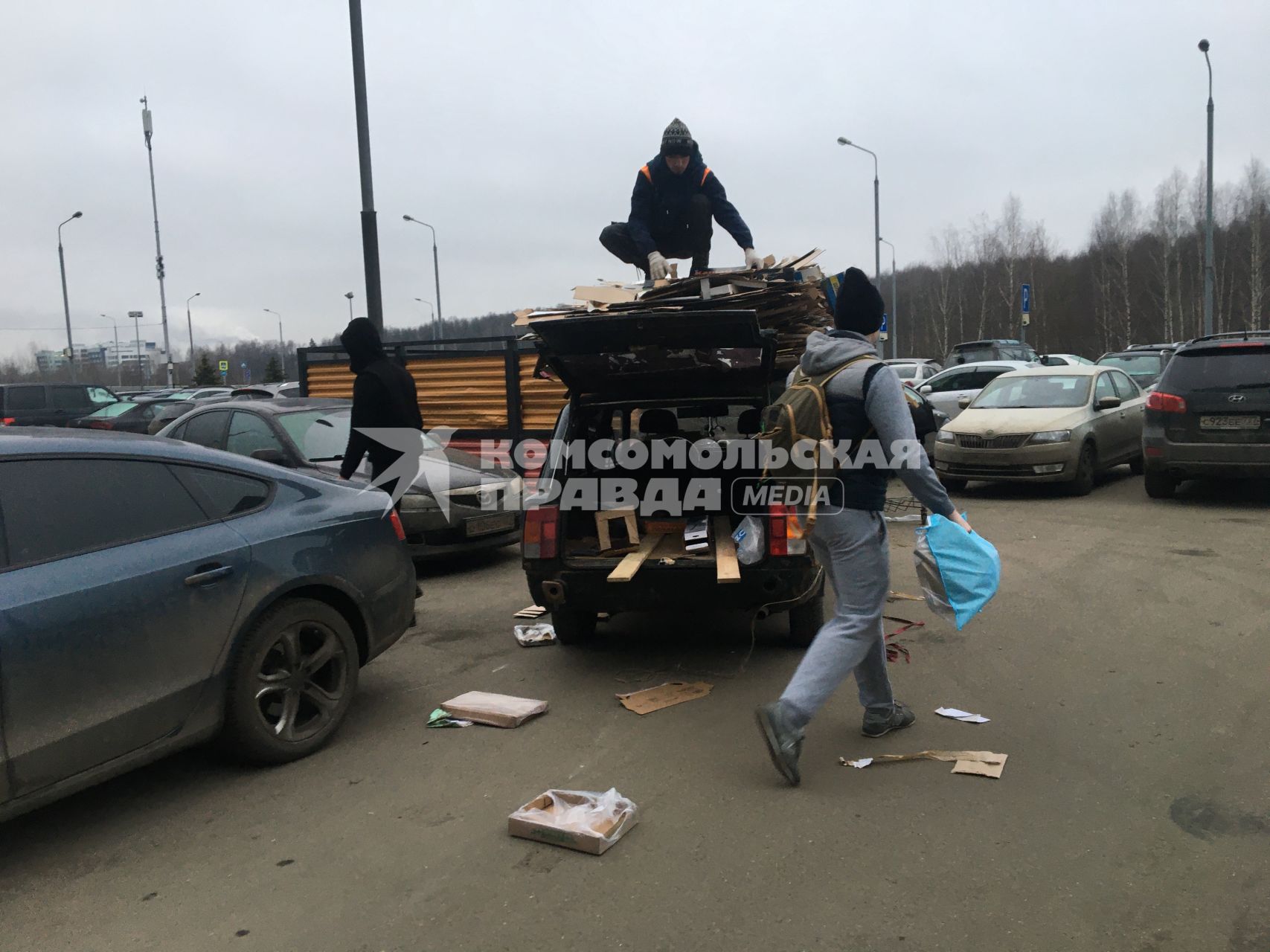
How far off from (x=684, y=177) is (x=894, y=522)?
5295mm

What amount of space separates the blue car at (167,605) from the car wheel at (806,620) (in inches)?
92.1

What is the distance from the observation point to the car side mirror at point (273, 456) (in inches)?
284

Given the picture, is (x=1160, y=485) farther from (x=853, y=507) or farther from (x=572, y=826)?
(x=572, y=826)

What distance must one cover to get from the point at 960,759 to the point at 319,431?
6446 millimetres

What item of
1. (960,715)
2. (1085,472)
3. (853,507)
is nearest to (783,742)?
(853,507)

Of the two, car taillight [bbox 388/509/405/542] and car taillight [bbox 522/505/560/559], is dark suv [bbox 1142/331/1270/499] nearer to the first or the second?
car taillight [bbox 522/505/560/559]

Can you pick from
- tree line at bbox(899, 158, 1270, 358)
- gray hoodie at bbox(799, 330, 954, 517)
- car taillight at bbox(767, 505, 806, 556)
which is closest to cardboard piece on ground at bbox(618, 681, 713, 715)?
car taillight at bbox(767, 505, 806, 556)

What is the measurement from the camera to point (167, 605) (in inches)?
146

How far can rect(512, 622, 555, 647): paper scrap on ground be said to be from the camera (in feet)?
20.2

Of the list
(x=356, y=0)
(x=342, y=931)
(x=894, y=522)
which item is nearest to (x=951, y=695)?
(x=342, y=931)

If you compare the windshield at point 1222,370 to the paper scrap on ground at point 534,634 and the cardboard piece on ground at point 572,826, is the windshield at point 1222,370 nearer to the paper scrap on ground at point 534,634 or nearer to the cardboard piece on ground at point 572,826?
the paper scrap on ground at point 534,634

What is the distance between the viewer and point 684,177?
22.4ft

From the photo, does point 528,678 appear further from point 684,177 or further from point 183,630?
point 684,177

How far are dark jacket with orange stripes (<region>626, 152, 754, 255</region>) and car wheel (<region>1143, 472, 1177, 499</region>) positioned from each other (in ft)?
20.8
